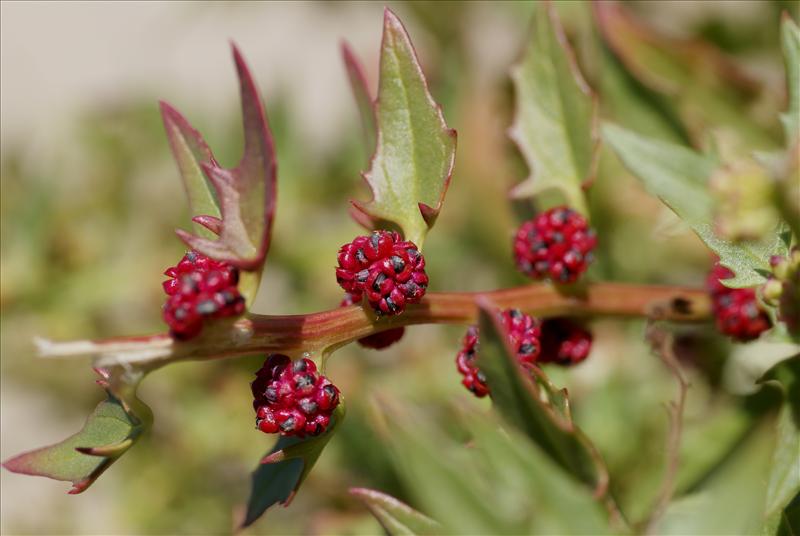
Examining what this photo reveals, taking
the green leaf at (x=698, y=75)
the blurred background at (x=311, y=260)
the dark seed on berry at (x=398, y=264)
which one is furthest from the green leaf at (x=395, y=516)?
the green leaf at (x=698, y=75)

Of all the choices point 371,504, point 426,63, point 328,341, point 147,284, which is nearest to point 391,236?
point 328,341

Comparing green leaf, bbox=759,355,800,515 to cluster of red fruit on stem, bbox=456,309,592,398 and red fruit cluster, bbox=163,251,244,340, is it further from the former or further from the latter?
red fruit cluster, bbox=163,251,244,340

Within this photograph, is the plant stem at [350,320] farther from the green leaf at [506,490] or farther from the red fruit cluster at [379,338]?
the green leaf at [506,490]

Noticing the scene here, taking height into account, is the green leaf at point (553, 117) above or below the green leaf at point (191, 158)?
below

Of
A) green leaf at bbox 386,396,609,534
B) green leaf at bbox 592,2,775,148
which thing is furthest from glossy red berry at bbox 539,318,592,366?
green leaf at bbox 592,2,775,148

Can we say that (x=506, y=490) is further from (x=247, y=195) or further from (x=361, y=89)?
(x=361, y=89)

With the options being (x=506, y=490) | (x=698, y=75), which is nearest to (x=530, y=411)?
(x=506, y=490)
